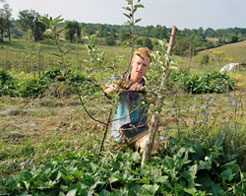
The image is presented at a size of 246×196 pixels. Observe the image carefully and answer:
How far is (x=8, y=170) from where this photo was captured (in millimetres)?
2299

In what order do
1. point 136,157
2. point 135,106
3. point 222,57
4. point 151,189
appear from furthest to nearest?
point 222,57, point 135,106, point 136,157, point 151,189

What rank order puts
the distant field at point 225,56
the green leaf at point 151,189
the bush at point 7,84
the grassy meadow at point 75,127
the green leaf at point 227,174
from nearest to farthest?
1. the green leaf at point 151,189
2. the green leaf at point 227,174
3. the grassy meadow at point 75,127
4. the distant field at point 225,56
5. the bush at point 7,84

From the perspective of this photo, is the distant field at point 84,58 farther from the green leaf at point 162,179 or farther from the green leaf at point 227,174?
the green leaf at point 227,174

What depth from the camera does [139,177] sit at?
1.71 meters

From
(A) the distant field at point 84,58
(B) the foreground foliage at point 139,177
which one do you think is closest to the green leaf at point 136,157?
(B) the foreground foliage at point 139,177

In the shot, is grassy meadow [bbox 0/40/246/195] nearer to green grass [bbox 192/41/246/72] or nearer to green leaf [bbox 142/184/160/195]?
green grass [bbox 192/41/246/72]

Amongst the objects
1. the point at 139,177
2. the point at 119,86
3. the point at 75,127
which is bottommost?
the point at 75,127

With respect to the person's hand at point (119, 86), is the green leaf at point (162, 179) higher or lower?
lower

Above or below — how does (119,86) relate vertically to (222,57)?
below

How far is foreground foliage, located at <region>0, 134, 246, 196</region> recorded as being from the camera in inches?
62.6

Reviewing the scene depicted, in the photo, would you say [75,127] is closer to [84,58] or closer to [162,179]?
[84,58]

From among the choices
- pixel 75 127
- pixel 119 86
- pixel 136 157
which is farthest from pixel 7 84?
pixel 136 157

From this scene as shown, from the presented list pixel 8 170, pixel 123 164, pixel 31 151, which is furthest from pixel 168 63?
pixel 31 151

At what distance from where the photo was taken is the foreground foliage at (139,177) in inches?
62.6
